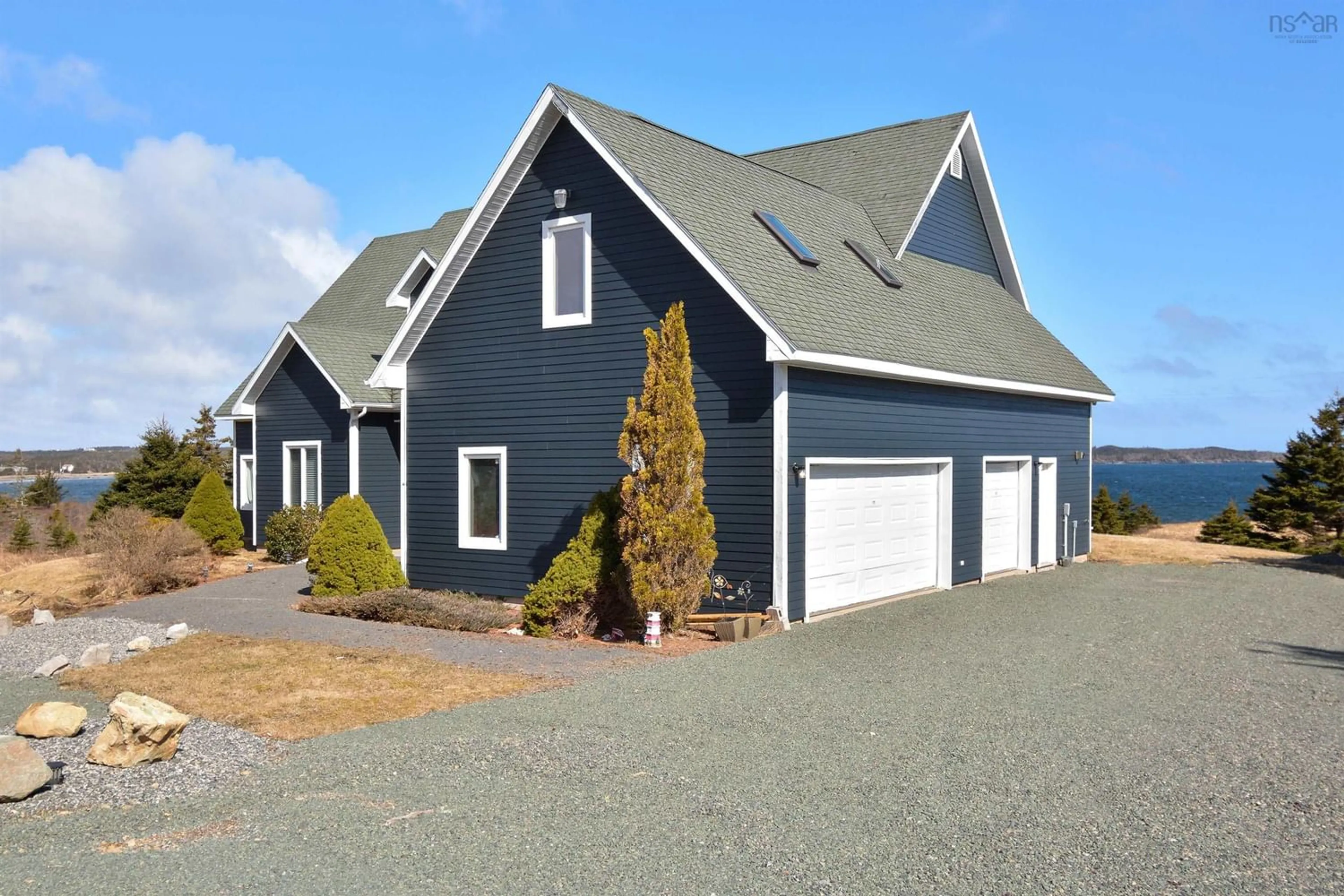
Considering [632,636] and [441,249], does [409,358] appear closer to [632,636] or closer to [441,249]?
[632,636]

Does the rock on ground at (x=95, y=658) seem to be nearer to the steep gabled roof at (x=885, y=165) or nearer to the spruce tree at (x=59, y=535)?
the steep gabled roof at (x=885, y=165)

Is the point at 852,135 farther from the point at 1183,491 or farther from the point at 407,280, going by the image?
the point at 1183,491

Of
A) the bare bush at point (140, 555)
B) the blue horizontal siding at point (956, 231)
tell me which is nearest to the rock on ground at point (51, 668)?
the bare bush at point (140, 555)

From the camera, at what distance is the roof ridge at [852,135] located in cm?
2189

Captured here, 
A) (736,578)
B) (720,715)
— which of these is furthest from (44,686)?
(736,578)

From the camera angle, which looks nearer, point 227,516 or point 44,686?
point 44,686

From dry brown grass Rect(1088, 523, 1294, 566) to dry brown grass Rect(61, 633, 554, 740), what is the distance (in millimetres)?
16203

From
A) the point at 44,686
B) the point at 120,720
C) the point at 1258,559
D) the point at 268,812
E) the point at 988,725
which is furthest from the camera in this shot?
the point at 1258,559

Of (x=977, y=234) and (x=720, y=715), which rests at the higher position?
(x=977, y=234)

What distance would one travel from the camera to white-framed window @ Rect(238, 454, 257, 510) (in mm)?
24891

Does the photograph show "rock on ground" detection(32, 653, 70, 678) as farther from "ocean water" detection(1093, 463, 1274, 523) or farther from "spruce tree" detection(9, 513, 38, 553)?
"ocean water" detection(1093, 463, 1274, 523)

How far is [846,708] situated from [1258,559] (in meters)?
19.0

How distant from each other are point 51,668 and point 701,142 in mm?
11739

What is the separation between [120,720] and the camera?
7223 mm
